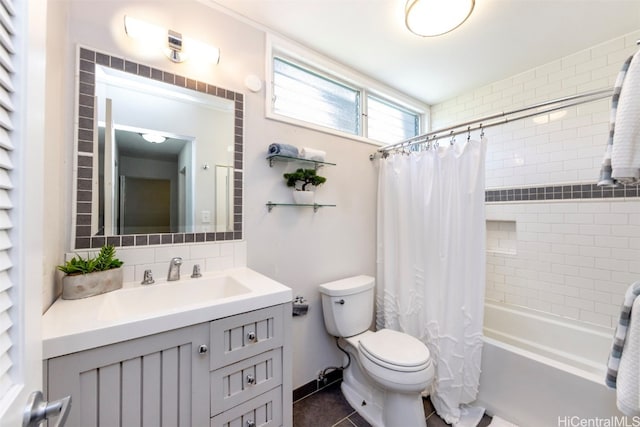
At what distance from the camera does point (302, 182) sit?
70.1 inches

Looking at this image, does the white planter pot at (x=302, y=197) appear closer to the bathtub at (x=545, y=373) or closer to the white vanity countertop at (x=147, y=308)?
the white vanity countertop at (x=147, y=308)

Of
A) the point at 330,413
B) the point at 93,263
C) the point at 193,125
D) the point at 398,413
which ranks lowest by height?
the point at 330,413

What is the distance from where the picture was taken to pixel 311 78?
79.2 inches

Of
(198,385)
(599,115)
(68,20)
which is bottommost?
(198,385)

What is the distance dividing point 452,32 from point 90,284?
95.4 inches

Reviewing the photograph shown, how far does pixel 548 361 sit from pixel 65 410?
2.09 metres

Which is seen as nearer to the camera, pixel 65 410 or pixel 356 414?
pixel 65 410

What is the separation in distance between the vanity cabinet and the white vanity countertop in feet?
0.10

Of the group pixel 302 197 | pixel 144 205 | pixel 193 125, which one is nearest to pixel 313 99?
pixel 302 197

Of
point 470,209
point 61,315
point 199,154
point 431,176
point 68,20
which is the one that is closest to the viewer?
point 61,315

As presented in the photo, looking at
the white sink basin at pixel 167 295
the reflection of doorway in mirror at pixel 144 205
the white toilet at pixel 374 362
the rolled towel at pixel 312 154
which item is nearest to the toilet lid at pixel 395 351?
the white toilet at pixel 374 362

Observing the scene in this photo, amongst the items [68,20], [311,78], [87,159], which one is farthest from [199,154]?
[311,78]

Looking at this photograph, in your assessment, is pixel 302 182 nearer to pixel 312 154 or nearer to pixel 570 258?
pixel 312 154

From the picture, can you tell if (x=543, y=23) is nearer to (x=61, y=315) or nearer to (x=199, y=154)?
(x=199, y=154)
